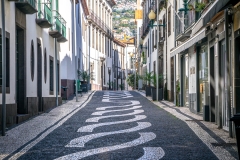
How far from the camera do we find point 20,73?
53.2 feet

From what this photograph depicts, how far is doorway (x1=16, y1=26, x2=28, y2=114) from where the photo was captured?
16.1 meters

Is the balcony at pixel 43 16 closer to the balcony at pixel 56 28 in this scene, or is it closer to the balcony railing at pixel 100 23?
the balcony at pixel 56 28

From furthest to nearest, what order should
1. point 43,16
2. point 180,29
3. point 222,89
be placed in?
point 180,29 → point 43,16 → point 222,89

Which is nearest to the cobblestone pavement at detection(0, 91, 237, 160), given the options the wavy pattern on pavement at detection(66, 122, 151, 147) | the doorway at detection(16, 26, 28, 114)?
the wavy pattern on pavement at detection(66, 122, 151, 147)

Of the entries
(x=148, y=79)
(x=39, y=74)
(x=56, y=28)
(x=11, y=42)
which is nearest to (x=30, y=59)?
(x=39, y=74)

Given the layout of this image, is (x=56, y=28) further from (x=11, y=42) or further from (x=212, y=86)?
(x=212, y=86)

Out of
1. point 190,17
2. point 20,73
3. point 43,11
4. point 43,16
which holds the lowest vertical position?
point 20,73

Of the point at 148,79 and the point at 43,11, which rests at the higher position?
the point at 43,11

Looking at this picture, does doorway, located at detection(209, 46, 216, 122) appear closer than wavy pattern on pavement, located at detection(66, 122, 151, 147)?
No

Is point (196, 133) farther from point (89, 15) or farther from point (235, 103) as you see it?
point (89, 15)

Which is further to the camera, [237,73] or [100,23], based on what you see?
[100,23]

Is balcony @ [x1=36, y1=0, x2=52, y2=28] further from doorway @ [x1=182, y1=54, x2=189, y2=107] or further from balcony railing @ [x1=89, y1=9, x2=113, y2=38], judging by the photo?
balcony railing @ [x1=89, y1=9, x2=113, y2=38]

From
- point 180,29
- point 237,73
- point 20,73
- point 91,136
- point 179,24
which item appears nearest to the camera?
point 91,136

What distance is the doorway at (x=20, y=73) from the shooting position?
16.1 metres
